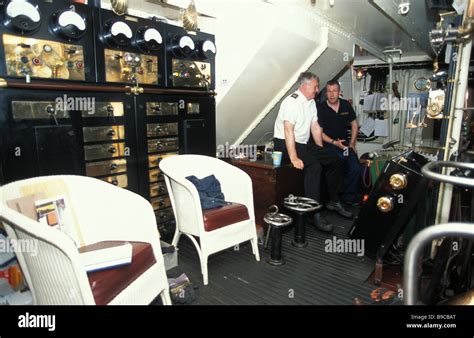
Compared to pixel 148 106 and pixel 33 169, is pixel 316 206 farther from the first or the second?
pixel 33 169

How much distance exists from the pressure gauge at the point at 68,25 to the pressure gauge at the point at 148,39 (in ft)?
1.67

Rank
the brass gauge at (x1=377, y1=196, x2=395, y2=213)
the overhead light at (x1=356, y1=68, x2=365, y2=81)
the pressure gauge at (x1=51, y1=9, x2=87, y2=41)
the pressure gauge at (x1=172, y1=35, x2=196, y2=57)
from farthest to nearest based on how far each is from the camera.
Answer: the overhead light at (x1=356, y1=68, x2=365, y2=81), the pressure gauge at (x1=172, y1=35, x2=196, y2=57), the brass gauge at (x1=377, y1=196, x2=395, y2=213), the pressure gauge at (x1=51, y1=9, x2=87, y2=41)

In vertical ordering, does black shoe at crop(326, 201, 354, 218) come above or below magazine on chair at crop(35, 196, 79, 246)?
below

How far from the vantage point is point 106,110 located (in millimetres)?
2721

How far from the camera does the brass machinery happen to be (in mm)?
2182

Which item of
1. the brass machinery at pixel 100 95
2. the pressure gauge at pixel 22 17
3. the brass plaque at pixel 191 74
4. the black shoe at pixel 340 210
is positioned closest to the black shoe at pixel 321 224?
the black shoe at pixel 340 210

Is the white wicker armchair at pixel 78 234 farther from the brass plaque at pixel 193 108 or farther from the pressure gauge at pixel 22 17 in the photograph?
the brass plaque at pixel 193 108

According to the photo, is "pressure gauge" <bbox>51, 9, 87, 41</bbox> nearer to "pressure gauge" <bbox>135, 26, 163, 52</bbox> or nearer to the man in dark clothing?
"pressure gauge" <bbox>135, 26, 163, 52</bbox>

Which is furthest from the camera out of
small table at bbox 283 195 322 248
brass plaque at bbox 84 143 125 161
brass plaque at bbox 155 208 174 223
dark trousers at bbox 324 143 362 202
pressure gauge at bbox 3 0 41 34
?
dark trousers at bbox 324 143 362 202

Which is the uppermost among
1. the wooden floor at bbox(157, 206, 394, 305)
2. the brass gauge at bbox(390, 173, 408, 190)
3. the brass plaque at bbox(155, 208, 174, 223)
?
the brass gauge at bbox(390, 173, 408, 190)

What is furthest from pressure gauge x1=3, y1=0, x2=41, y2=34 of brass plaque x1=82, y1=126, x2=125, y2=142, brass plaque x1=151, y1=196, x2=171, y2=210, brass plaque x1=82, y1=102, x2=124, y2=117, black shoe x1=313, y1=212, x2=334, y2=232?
black shoe x1=313, y1=212, x2=334, y2=232

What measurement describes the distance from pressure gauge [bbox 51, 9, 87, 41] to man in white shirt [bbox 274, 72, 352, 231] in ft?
6.77

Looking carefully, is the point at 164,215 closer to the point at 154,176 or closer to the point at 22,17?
the point at 154,176
